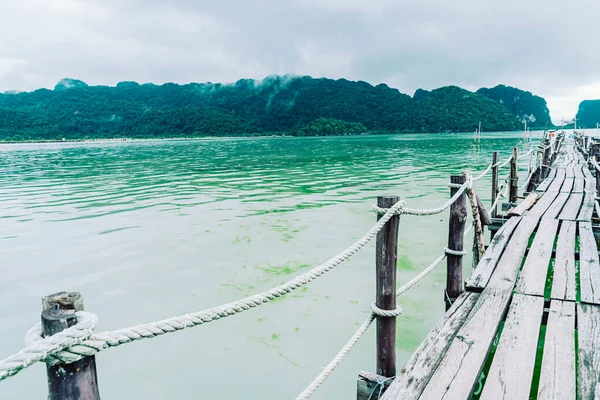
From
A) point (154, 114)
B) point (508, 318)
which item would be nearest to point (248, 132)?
point (154, 114)

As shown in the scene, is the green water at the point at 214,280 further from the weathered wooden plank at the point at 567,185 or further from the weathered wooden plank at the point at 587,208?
the weathered wooden plank at the point at 567,185

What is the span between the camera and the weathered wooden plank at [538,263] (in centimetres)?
396

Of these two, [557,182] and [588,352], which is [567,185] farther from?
[588,352]

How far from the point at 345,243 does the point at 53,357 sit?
7.77m

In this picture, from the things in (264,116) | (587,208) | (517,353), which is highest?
(264,116)

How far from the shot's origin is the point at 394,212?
2746 millimetres

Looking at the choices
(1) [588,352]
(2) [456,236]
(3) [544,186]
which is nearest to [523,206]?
(3) [544,186]

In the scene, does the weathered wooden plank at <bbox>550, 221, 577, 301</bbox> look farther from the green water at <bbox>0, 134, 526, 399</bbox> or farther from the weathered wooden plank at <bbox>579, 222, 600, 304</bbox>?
the green water at <bbox>0, 134, 526, 399</bbox>

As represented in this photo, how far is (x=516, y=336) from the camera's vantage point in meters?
3.04

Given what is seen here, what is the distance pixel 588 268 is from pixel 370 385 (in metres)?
3.21

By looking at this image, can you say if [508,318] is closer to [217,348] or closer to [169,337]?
[217,348]

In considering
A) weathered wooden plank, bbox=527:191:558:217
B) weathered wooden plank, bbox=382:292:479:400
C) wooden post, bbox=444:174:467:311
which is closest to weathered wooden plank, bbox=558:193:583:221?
weathered wooden plank, bbox=527:191:558:217

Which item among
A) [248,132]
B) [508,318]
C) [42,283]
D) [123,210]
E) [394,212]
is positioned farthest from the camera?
[248,132]

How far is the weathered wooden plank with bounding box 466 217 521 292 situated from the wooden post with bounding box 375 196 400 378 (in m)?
1.45
